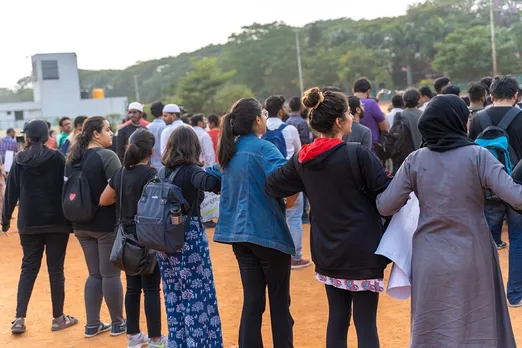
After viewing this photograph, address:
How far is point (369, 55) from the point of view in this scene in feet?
211

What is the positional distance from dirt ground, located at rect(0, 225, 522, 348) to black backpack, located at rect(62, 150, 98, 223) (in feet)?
3.72

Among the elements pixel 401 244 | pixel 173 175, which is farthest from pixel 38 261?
pixel 401 244

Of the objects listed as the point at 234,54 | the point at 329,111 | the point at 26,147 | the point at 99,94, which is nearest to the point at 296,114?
the point at 26,147

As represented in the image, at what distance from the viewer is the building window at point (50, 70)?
7669 centimetres

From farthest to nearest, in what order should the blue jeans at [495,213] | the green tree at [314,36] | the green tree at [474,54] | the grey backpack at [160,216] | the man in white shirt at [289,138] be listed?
the green tree at [314,36] → the green tree at [474,54] → the man in white shirt at [289,138] → the blue jeans at [495,213] → the grey backpack at [160,216]

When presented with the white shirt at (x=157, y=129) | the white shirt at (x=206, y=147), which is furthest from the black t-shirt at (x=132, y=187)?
the white shirt at (x=206, y=147)

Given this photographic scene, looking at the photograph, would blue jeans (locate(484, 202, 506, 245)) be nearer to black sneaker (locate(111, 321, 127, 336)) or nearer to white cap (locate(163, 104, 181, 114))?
black sneaker (locate(111, 321, 127, 336))

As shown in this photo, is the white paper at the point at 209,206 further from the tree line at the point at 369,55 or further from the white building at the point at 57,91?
the white building at the point at 57,91

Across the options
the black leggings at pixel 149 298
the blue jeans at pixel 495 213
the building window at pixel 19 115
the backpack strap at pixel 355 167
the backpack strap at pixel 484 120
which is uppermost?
the building window at pixel 19 115

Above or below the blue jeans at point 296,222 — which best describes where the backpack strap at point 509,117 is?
above

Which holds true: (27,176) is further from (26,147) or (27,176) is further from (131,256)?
(131,256)

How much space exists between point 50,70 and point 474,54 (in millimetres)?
49227

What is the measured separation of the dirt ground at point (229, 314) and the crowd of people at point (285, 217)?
0.20 m

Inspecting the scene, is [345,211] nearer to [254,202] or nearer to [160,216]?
[254,202]
